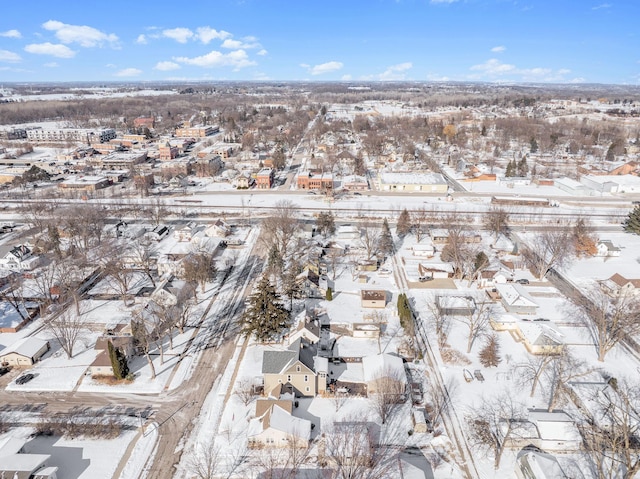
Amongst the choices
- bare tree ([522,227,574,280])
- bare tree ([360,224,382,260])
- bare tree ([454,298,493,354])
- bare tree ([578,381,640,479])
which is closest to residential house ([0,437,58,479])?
bare tree ([578,381,640,479])

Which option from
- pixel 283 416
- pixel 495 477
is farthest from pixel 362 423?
pixel 495 477

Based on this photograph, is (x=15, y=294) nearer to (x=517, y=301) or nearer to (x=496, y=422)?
(x=496, y=422)

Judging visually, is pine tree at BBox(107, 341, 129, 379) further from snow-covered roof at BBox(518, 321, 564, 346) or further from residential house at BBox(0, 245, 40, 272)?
snow-covered roof at BBox(518, 321, 564, 346)

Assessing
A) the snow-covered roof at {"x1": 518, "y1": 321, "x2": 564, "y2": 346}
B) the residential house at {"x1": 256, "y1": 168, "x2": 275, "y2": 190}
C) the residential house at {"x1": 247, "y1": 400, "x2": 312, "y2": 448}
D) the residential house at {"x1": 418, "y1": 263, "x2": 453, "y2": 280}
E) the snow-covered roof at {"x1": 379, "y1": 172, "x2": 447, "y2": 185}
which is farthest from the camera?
the residential house at {"x1": 256, "y1": 168, "x2": 275, "y2": 190}

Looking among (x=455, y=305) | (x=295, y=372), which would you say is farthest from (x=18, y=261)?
(x=455, y=305)

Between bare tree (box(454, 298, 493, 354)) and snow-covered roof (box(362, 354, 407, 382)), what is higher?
snow-covered roof (box(362, 354, 407, 382))

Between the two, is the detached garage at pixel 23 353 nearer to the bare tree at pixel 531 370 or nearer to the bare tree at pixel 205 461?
the bare tree at pixel 205 461

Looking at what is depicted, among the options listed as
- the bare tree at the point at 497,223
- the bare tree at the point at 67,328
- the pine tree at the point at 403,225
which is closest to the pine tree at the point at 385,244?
the pine tree at the point at 403,225

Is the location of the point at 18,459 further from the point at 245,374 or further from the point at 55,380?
the point at 245,374
